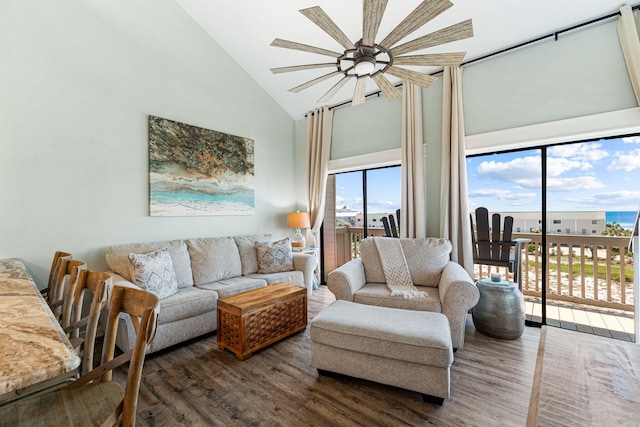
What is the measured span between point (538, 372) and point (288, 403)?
142 centimetres

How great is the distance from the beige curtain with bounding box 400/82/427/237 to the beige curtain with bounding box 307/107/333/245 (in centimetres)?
129

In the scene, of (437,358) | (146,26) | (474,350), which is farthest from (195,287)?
(146,26)

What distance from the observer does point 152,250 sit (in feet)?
9.53

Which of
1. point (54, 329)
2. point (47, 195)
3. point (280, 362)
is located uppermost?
point (47, 195)

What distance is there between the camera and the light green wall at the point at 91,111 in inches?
93.0

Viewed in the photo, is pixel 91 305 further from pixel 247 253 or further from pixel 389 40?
pixel 247 253

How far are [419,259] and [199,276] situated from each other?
247cm

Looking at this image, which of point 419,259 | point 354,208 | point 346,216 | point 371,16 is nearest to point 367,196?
point 354,208

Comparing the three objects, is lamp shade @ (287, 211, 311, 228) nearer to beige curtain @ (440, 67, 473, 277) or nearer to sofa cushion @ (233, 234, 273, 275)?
sofa cushion @ (233, 234, 273, 275)

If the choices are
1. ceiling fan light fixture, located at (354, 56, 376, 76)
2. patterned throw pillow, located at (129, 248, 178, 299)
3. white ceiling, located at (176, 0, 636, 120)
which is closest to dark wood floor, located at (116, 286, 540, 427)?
patterned throw pillow, located at (129, 248, 178, 299)

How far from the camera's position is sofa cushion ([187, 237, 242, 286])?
123 inches

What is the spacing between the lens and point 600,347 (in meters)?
1.01

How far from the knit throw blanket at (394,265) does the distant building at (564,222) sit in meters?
1.26

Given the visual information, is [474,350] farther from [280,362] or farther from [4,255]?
[4,255]
